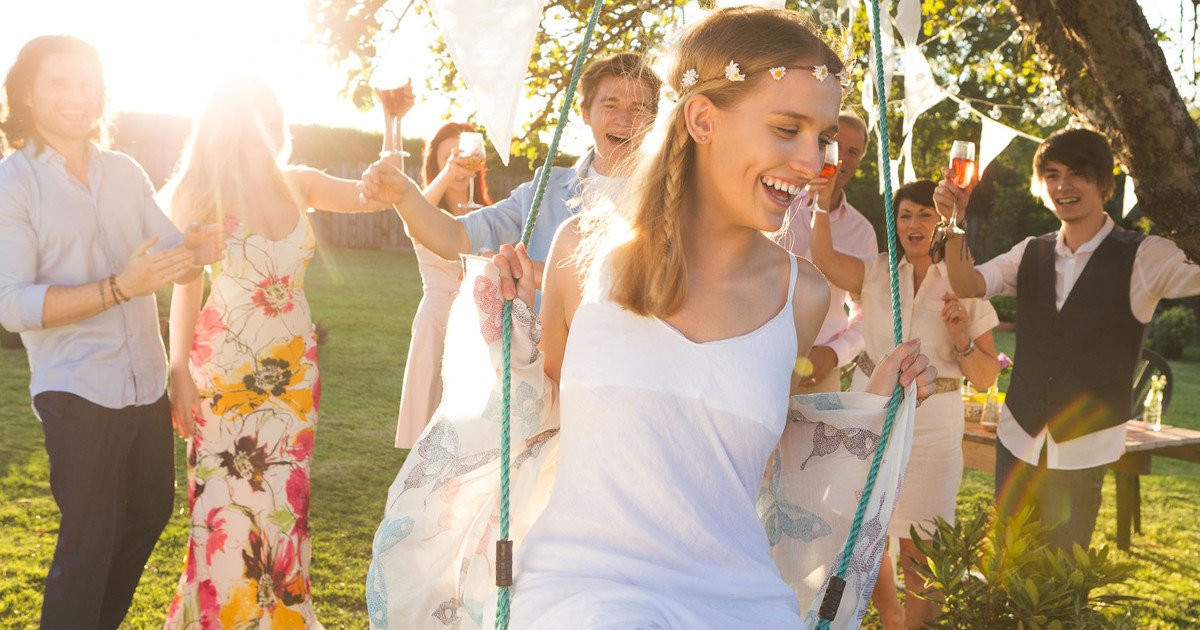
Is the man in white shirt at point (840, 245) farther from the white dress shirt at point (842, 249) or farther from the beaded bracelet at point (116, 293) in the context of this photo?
the beaded bracelet at point (116, 293)

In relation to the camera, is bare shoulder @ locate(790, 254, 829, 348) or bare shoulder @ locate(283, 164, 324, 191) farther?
bare shoulder @ locate(283, 164, 324, 191)

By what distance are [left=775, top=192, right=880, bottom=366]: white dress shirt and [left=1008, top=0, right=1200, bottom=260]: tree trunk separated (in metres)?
1.60

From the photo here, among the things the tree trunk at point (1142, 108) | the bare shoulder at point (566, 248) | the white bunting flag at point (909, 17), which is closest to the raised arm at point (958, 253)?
the white bunting flag at point (909, 17)

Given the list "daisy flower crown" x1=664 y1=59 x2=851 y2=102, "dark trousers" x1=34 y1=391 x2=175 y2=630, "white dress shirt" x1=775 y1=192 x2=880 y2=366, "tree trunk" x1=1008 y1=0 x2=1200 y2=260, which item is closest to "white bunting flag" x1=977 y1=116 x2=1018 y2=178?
"white dress shirt" x1=775 y1=192 x2=880 y2=366

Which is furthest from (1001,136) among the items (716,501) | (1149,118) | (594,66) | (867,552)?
(716,501)

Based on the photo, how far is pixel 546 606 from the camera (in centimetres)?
203

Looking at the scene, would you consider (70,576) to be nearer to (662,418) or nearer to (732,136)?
(662,418)

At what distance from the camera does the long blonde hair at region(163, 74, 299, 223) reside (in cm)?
406

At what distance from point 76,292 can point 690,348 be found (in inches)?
91.0

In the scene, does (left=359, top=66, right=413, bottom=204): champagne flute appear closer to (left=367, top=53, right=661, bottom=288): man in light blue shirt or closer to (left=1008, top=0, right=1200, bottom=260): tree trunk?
(left=367, top=53, right=661, bottom=288): man in light blue shirt

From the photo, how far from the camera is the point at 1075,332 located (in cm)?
429

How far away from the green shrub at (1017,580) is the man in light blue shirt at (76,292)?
2625mm

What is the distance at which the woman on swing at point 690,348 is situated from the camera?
2.08 m

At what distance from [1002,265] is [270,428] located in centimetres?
311
